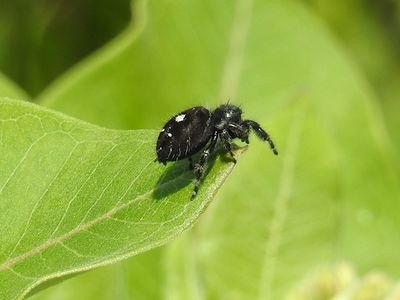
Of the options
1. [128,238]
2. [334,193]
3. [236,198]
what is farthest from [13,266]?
[334,193]

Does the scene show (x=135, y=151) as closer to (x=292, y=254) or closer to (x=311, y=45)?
(x=292, y=254)

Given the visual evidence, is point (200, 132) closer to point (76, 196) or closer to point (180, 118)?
point (180, 118)

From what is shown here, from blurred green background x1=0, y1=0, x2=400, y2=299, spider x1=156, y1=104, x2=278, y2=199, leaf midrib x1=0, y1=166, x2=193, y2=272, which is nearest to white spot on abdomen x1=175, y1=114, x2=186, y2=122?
spider x1=156, y1=104, x2=278, y2=199

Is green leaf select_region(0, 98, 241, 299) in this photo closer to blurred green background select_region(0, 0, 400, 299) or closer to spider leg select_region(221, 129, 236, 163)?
spider leg select_region(221, 129, 236, 163)

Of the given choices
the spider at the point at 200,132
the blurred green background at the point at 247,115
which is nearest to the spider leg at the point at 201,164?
the spider at the point at 200,132

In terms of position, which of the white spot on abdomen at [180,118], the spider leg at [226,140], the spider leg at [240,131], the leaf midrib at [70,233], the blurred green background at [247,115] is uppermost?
the leaf midrib at [70,233]

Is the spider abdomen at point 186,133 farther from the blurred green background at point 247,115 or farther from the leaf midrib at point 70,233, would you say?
the blurred green background at point 247,115

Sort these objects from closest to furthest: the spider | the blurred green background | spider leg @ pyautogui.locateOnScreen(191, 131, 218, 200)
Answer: spider leg @ pyautogui.locateOnScreen(191, 131, 218, 200) → the spider → the blurred green background
